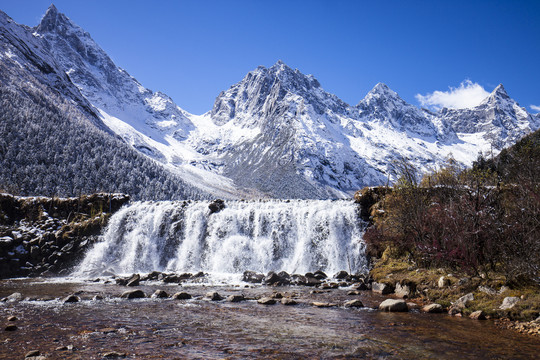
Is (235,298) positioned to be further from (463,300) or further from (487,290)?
(487,290)

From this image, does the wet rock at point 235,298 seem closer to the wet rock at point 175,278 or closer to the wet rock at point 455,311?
the wet rock at point 175,278

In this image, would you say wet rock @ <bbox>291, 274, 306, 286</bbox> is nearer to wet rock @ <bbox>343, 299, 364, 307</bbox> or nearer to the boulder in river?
wet rock @ <bbox>343, 299, 364, 307</bbox>

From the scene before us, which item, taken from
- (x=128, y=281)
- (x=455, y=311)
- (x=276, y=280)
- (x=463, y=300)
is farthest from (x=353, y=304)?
(x=128, y=281)

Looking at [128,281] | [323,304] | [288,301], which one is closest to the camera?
[323,304]

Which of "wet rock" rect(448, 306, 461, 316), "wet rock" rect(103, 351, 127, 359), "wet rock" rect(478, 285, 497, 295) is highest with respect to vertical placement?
"wet rock" rect(478, 285, 497, 295)

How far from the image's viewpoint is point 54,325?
14.3m

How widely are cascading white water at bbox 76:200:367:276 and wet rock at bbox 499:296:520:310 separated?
1948cm

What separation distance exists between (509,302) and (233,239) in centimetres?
2891

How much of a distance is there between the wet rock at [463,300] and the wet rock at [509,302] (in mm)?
1655

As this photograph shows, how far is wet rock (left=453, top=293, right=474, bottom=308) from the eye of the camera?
16.3m

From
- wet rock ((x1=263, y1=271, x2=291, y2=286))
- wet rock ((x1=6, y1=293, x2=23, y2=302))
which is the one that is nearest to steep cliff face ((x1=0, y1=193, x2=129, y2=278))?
wet rock ((x1=6, y1=293, x2=23, y2=302))

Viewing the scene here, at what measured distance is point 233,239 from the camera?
39531 mm

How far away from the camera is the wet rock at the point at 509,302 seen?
14.6 metres

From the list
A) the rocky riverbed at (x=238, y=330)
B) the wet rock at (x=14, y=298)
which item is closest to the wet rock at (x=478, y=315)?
the rocky riverbed at (x=238, y=330)
